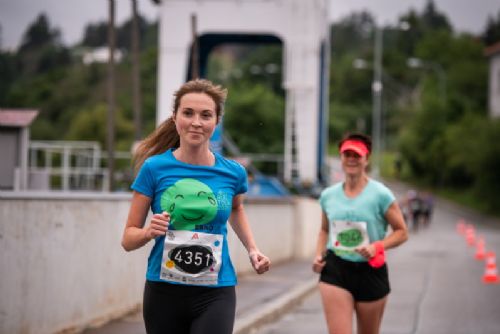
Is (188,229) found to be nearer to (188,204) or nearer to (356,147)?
(188,204)

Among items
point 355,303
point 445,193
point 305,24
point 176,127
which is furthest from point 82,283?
point 445,193

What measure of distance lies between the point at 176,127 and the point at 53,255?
13.0ft

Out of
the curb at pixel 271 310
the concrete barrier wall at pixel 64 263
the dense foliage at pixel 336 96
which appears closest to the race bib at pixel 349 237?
the concrete barrier wall at pixel 64 263

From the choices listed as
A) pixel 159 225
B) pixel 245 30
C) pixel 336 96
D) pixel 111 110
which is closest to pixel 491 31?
pixel 336 96

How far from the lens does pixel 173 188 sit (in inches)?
189

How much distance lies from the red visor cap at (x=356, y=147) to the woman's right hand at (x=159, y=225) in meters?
2.83

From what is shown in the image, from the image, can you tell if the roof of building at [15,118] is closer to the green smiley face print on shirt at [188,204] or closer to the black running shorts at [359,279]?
the black running shorts at [359,279]

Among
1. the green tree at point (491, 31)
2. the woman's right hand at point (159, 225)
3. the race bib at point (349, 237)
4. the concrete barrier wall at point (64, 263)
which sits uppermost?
the green tree at point (491, 31)

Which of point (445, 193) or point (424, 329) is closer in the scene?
point (424, 329)

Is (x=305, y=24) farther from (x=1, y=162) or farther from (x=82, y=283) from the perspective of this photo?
(x=82, y=283)

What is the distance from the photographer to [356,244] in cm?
715

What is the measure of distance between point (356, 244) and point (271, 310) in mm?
5714

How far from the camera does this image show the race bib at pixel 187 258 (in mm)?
4797

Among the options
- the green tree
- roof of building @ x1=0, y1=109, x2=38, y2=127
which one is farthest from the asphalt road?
the green tree
